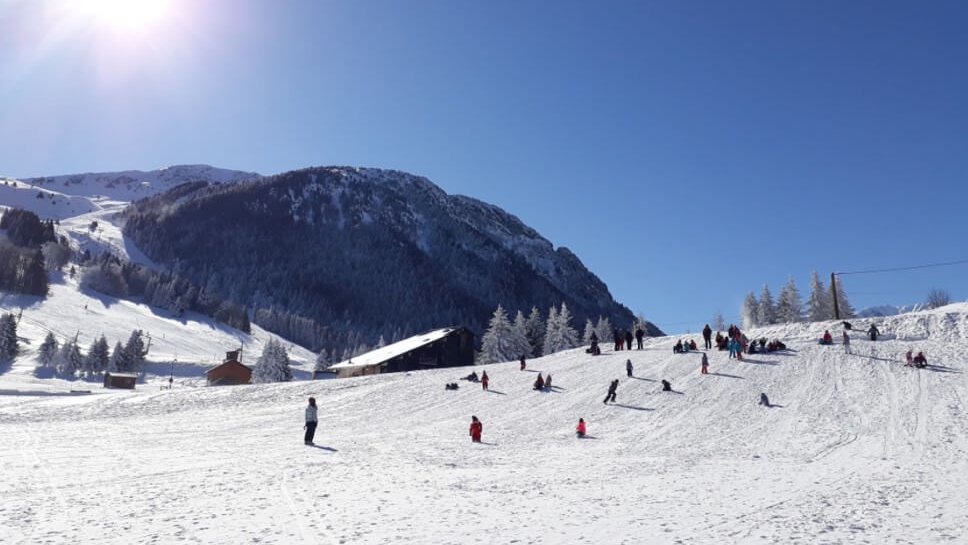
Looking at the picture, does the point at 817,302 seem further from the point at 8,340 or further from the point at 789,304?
the point at 8,340

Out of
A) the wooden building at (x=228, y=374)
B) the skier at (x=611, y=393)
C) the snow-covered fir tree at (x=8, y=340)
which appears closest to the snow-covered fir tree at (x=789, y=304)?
the skier at (x=611, y=393)

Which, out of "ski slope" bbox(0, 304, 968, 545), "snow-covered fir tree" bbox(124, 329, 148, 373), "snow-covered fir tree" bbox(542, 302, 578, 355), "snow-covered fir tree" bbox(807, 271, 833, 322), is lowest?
"ski slope" bbox(0, 304, 968, 545)

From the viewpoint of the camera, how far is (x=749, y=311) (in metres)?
98.6

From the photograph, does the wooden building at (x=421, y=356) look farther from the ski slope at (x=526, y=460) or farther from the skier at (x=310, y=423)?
the skier at (x=310, y=423)

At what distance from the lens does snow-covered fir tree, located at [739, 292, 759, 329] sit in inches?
3757

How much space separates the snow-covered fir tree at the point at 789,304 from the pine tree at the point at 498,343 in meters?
38.9

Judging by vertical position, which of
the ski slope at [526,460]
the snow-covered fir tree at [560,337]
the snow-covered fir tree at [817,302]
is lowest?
the ski slope at [526,460]

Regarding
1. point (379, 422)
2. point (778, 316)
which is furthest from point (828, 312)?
point (379, 422)

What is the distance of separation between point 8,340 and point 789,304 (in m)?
117

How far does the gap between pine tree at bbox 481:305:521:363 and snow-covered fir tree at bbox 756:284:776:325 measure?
4008cm

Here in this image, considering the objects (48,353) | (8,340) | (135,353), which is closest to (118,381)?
(48,353)

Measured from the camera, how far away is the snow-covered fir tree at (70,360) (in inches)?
3627

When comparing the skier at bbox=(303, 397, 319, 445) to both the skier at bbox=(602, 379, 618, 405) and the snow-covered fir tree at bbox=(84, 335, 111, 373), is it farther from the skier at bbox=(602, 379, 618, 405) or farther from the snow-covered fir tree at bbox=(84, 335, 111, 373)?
the snow-covered fir tree at bbox=(84, 335, 111, 373)

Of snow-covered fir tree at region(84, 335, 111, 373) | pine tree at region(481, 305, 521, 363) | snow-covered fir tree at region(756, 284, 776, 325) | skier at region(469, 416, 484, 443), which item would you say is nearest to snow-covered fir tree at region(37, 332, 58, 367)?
snow-covered fir tree at region(84, 335, 111, 373)
